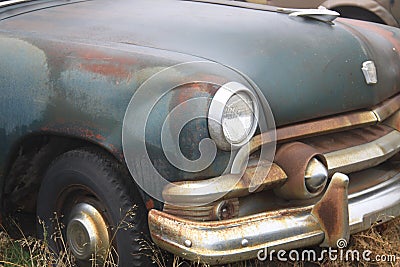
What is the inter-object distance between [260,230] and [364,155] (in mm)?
723

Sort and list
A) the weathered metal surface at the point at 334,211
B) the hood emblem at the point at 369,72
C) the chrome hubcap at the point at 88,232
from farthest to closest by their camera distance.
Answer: the hood emblem at the point at 369,72 → the chrome hubcap at the point at 88,232 → the weathered metal surface at the point at 334,211

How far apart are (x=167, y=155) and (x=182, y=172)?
79 millimetres

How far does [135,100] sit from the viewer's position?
263 cm

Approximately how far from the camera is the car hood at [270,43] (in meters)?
2.93

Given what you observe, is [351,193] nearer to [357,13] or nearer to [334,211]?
[334,211]

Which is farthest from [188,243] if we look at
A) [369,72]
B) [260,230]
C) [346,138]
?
[369,72]

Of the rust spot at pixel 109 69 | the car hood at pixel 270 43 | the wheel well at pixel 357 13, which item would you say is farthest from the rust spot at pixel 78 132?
the wheel well at pixel 357 13

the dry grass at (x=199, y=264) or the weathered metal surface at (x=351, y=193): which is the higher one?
the weathered metal surface at (x=351, y=193)

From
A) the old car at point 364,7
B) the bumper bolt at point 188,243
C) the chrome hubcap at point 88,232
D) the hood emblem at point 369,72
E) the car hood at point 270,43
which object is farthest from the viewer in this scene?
the old car at point 364,7

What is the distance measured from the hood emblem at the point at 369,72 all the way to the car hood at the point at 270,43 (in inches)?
0.9

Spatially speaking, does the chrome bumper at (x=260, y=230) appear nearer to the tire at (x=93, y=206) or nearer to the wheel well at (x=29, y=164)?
the tire at (x=93, y=206)

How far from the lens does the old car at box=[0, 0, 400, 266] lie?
2.57 m

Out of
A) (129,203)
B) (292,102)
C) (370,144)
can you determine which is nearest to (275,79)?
(292,102)

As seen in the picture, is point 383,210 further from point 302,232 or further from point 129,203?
point 129,203
